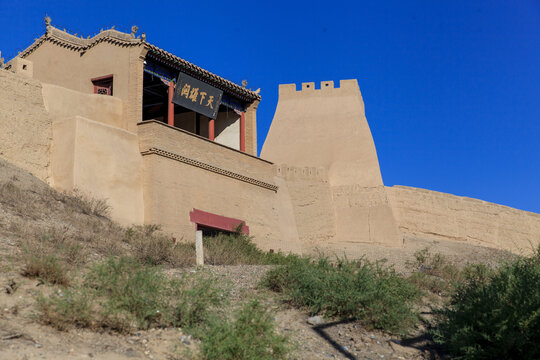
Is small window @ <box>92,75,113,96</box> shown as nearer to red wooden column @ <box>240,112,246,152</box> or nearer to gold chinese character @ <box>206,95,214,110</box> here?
gold chinese character @ <box>206,95,214,110</box>

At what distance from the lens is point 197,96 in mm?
21609

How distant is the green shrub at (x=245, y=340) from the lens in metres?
7.38

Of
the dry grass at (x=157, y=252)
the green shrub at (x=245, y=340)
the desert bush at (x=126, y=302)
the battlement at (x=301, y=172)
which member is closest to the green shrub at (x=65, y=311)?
the desert bush at (x=126, y=302)

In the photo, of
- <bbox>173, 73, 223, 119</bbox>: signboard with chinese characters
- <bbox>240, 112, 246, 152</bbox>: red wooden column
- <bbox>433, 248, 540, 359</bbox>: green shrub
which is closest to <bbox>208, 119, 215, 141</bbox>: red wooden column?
<bbox>173, 73, 223, 119</bbox>: signboard with chinese characters

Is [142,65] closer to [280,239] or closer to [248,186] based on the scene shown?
[248,186]

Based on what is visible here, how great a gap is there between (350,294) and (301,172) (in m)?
16.0

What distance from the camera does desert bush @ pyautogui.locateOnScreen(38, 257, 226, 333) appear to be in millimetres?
7686

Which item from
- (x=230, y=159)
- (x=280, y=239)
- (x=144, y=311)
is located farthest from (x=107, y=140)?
(x=144, y=311)

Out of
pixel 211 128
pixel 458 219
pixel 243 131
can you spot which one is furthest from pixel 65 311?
pixel 458 219

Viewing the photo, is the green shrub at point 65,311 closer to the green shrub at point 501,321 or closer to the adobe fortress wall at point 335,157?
the green shrub at point 501,321

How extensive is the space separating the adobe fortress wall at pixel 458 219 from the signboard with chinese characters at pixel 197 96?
371 inches

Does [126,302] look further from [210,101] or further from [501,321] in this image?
[210,101]

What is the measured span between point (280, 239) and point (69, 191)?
8.27 metres

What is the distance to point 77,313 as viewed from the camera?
765 cm
